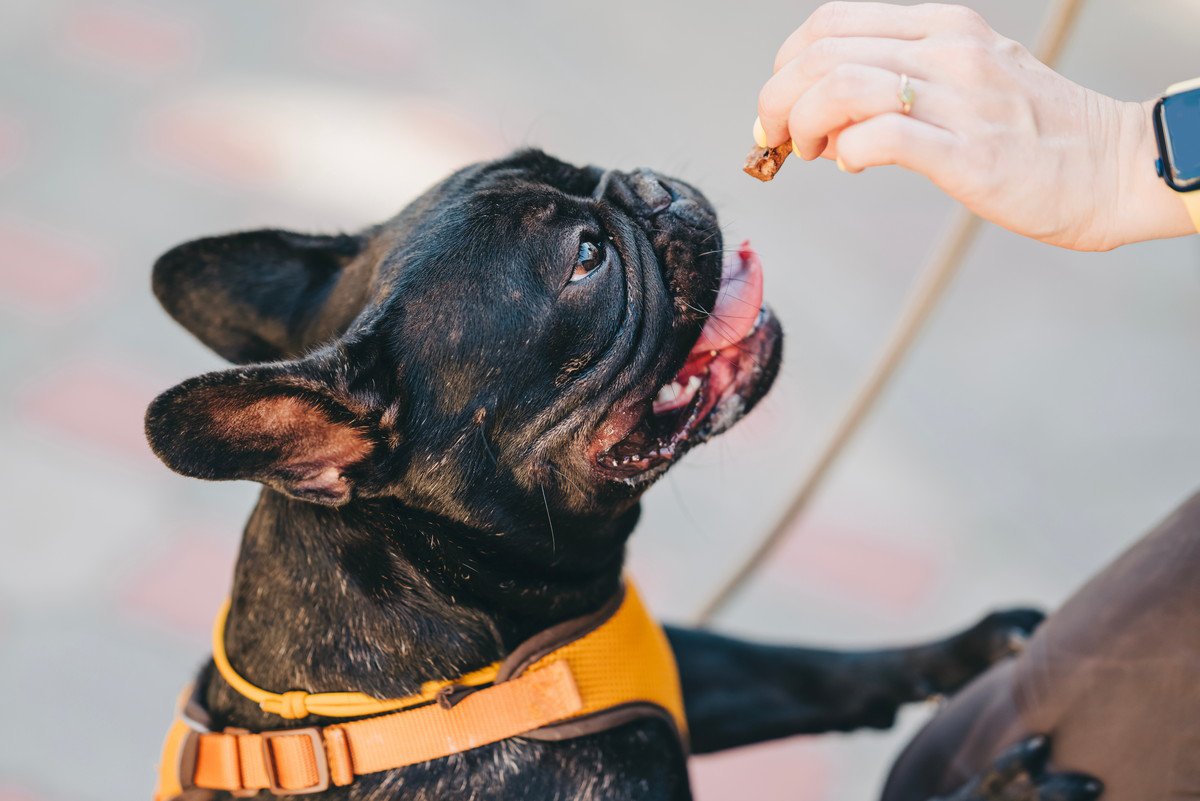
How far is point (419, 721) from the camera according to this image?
7.29 feet

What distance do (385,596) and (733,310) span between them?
94 cm

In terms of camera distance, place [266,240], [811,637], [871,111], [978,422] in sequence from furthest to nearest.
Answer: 1. [978,422]
2. [811,637]
3. [266,240]
4. [871,111]

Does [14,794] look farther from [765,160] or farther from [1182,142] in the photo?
[1182,142]

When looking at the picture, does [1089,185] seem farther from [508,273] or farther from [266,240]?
[266,240]

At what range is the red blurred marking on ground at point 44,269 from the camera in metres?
5.30

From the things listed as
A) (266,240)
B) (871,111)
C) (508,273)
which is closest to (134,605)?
(266,240)

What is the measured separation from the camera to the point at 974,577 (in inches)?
172

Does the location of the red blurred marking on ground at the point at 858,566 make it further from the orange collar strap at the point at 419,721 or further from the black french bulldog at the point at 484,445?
the orange collar strap at the point at 419,721

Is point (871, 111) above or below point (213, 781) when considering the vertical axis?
above

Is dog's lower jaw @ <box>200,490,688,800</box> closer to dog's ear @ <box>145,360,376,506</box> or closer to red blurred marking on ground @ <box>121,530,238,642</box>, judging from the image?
dog's ear @ <box>145,360,376,506</box>

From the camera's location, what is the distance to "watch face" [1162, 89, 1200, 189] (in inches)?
67.0

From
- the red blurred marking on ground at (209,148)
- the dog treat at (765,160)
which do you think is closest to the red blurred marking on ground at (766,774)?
the dog treat at (765,160)

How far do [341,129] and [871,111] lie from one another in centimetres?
488

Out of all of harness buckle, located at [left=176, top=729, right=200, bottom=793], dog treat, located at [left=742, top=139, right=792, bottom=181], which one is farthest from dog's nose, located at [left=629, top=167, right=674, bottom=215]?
harness buckle, located at [left=176, top=729, right=200, bottom=793]
